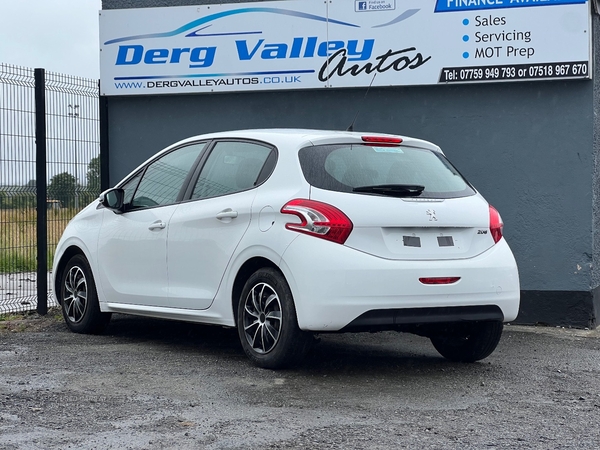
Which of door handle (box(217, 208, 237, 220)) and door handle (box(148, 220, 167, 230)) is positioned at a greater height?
door handle (box(217, 208, 237, 220))

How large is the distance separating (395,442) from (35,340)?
14.5 feet

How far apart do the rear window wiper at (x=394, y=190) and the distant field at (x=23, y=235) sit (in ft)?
15.5

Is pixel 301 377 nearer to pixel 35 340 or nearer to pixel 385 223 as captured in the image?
pixel 385 223

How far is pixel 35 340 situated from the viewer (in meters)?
8.44

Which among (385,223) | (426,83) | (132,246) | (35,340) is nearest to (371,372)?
(385,223)

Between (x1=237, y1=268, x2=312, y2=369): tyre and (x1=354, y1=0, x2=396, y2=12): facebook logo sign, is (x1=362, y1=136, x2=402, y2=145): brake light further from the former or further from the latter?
(x1=354, y1=0, x2=396, y2=12): facebook logo sign

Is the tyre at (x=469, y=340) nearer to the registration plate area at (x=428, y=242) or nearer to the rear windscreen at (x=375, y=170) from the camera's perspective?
the registration plate area at (x=428, y=242)

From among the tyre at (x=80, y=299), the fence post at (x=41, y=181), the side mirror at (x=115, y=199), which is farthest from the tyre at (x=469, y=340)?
the fence post at (x=41, y=181)

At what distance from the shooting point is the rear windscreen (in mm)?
6707

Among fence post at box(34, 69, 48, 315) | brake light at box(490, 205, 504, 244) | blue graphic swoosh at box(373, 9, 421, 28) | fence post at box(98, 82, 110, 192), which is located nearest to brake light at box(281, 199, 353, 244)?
brake light at box(490, 205, 504, 244)

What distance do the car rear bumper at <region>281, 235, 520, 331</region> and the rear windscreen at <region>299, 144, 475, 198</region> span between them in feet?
1.65

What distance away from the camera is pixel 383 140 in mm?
7113

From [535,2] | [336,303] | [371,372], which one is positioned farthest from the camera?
[535,2]

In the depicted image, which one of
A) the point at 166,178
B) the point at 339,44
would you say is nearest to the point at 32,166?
the point at 166,178
